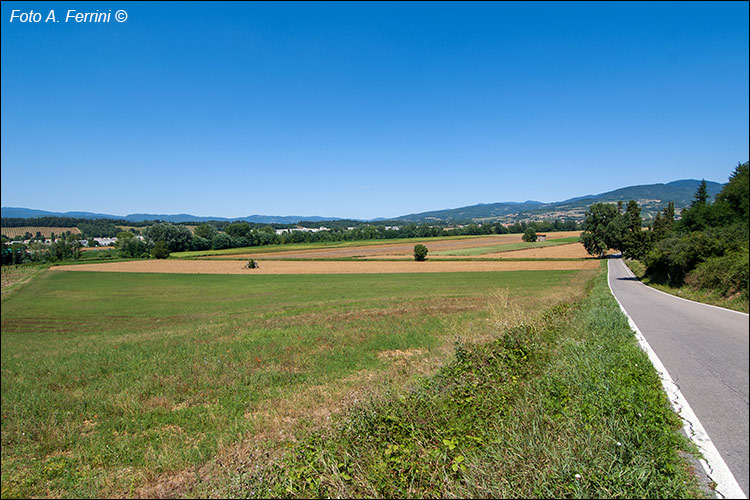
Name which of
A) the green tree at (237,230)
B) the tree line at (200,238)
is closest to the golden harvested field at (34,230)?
the tree line at (200,238)

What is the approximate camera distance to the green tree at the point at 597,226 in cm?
6694

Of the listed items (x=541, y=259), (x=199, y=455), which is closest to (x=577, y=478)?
(x=199, y=455)

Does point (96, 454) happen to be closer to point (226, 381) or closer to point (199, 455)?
point (199, 455)

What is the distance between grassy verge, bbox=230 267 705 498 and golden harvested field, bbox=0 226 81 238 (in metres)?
3.40

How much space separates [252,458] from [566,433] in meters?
4.30

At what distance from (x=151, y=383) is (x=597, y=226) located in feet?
252

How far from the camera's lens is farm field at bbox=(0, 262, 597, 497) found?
3484 millimetres

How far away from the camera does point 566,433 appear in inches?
171

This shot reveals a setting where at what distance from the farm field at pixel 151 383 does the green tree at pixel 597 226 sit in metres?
63.4

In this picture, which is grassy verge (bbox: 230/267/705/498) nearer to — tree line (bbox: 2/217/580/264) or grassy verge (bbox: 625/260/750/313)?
grassy verge (bbox: 625/260/750/313)

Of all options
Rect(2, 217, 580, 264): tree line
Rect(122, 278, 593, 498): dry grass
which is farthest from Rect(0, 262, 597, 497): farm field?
Rect(2, 217, 580, 264): tree line

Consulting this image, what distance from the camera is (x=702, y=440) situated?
372 cm

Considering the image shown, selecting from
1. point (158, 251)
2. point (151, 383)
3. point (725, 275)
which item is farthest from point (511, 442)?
point (151, 383)

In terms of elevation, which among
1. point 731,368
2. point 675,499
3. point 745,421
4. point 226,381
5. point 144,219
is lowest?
point 226,381
